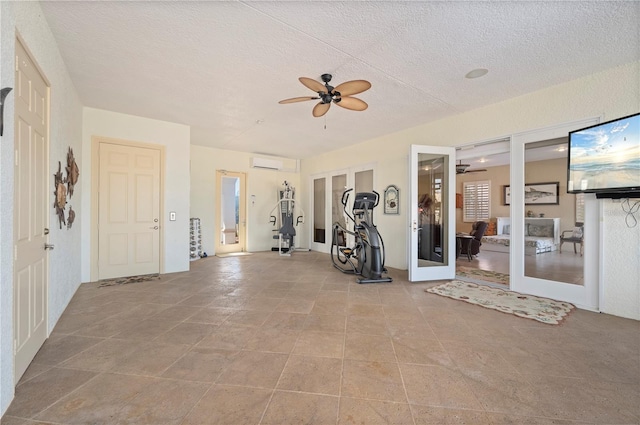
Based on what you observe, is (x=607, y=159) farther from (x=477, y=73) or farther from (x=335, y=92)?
(x=335, y=92)

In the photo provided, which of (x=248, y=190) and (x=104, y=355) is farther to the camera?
(x=248, y=190)

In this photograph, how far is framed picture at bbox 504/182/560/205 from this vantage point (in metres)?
3.76

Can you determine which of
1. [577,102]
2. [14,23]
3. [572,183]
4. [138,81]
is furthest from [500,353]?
[138,81]

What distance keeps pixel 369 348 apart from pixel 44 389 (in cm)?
232

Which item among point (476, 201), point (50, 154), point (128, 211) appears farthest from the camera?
point (476, 201)

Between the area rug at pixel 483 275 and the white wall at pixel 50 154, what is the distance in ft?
18.6

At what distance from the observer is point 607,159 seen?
296 cm

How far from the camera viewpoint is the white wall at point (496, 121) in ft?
9.86

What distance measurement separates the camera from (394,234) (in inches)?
222

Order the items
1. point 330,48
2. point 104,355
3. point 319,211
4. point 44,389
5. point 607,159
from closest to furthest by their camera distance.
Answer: point 44,389, point 104,355, point 330,48, point 607,159, point 319,211

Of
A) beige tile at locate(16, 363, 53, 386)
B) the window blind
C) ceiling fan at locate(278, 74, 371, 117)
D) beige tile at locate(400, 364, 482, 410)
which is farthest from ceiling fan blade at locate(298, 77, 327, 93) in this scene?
the window blind

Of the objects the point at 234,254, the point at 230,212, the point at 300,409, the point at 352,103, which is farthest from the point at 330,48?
the point at 234,254

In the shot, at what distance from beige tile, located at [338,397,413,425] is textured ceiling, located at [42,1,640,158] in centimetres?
295

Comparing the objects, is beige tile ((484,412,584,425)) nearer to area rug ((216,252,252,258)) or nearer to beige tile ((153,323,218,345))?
beige tile ((153,323,218,345))
